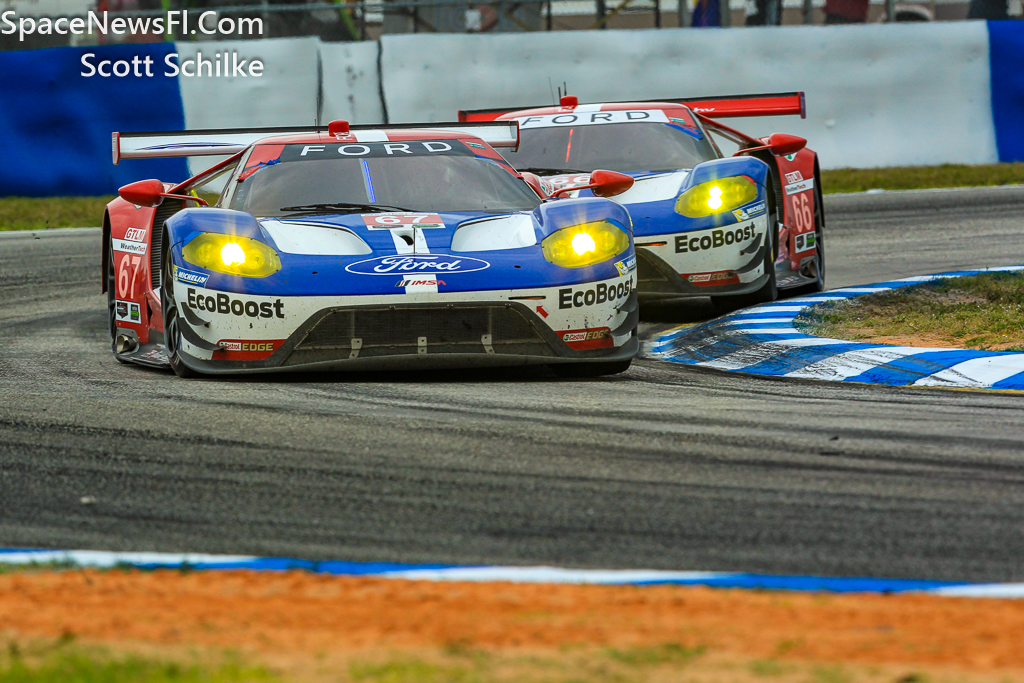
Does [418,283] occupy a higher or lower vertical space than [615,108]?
lower

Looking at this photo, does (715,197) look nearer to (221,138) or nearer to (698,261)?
(698,261)

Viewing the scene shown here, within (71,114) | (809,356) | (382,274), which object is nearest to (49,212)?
(71,114)

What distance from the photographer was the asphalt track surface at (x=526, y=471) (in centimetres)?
288

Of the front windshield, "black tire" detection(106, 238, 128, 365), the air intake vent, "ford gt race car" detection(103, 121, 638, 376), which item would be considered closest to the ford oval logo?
"ford gt race car" detection(103, 121, 638, 376)

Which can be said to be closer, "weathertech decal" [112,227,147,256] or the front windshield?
the front windshield

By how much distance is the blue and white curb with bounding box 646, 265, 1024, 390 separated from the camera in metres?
5.18

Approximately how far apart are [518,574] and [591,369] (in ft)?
9.51

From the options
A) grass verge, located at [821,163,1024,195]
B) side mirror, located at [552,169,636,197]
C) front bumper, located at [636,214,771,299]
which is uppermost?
side mirror, located at [552,169,636,197]

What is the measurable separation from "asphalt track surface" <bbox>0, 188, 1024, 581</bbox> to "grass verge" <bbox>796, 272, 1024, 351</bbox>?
1.44 metres

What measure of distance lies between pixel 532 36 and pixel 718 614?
42.2 ft

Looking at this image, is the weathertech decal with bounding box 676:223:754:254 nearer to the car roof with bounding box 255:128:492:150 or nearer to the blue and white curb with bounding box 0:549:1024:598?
the car roof with bounding box 255:128:492:150

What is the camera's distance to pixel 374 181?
6.01 metres

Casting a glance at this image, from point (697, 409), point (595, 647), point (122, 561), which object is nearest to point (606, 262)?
point (697, 409)

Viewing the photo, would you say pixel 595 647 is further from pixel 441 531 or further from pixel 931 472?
pixel 931 472
